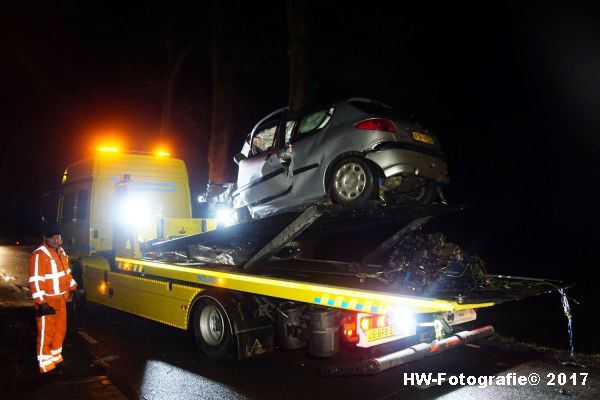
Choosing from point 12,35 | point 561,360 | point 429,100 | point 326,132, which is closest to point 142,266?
point 326,132

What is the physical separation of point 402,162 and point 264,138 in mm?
2439

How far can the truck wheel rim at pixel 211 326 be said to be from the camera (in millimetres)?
5711

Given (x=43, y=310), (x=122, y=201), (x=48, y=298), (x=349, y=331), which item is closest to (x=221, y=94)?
(x=122, y=201)

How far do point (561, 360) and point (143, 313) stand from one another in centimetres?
536

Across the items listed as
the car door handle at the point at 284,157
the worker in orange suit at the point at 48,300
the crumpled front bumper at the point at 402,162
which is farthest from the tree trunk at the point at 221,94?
the crumpled front bumper at the point at 402,162

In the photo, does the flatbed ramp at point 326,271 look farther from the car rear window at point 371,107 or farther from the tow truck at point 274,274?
the car rear window at point 371,107

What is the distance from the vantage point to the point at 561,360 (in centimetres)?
559

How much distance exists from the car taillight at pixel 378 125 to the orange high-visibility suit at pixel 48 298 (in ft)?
12.0

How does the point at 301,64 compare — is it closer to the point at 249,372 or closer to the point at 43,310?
the point at 249,372

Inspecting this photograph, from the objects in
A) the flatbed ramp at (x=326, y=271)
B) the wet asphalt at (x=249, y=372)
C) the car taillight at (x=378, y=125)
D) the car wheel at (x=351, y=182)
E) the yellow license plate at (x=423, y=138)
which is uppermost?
the car taillight at (x=378, y=125)

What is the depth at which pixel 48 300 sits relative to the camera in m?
5.20

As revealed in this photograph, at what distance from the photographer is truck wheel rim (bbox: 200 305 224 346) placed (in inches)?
225

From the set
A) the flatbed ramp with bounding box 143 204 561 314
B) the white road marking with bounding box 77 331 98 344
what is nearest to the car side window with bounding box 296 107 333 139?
the flatbed ramp with bounding box 143 204 561 314

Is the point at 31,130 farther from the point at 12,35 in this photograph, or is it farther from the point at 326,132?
the point at 326,132
